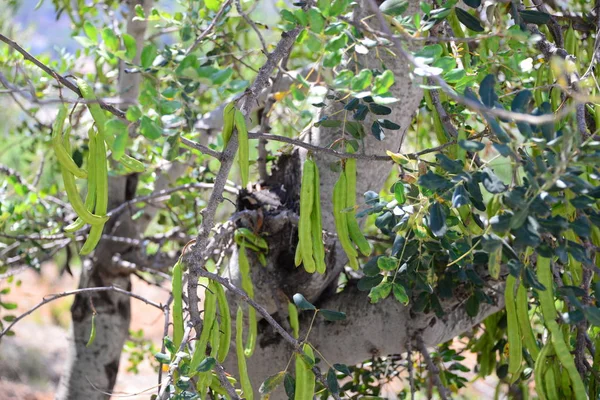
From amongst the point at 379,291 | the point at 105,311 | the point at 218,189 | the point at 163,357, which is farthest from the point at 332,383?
the point at 105,311

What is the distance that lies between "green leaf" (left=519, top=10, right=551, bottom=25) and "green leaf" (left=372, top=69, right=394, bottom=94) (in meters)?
0.33

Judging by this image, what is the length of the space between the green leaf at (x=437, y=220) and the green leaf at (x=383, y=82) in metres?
0.20

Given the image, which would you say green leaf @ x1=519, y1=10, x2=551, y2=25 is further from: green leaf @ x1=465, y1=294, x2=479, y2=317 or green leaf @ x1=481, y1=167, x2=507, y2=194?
green leaf @ x1=465, y1=294, x2=479, y2=317

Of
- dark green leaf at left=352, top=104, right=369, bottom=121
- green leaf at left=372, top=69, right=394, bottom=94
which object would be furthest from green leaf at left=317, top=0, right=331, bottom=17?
dark green leaf at left=352, top=104, right=369, bottom=121

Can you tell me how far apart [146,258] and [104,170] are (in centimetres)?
126

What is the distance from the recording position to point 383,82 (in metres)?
1.01

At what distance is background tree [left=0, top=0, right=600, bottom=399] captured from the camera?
38.1 inches

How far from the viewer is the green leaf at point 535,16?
1153mm

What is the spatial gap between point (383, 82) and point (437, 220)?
23 cm

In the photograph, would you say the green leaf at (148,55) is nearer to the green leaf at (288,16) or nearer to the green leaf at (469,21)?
the green leaf at (288,16)

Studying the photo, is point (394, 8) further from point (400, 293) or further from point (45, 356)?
point (45, 356)

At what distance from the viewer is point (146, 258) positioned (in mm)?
2268

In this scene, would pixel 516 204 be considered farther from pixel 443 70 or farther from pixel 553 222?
pixel 443 70

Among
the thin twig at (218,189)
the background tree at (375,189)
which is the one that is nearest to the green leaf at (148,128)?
the background tree at (375,189)
